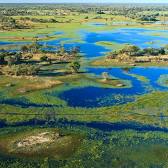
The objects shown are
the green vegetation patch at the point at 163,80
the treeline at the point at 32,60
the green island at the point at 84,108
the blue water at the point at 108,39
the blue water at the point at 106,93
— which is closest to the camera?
the green island at the point at 84,108

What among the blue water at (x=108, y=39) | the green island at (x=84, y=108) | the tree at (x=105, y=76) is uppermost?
the blue water at (x=108, y=39)

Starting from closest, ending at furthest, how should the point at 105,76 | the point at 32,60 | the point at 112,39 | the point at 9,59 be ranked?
the point at 105,76, the point at 9,59, the point at 32,60, the point at 112,39

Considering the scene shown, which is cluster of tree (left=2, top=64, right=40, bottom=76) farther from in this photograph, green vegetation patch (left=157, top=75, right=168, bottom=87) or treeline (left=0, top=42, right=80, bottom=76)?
green vegetation patch (left=157, top=75, right=168, bottom=87)

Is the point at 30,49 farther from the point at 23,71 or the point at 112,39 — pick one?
the point at 112,39

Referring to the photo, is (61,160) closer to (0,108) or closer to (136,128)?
(136,128)

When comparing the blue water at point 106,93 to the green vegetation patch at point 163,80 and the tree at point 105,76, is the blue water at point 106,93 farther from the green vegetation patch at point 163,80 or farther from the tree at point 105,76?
the tree at point 105,76

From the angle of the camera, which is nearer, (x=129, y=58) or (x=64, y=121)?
(x=64, y=121)

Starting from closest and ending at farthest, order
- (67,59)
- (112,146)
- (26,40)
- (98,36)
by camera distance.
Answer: (112,146) < (67,59) < (26,40) < (98,36)

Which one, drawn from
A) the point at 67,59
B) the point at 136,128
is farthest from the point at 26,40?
the point at 136,128

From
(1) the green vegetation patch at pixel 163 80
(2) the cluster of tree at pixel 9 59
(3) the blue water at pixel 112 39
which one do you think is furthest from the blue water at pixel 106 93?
(3) the blue water at pixel 112 39

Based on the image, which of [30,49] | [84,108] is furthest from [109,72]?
[30,49]

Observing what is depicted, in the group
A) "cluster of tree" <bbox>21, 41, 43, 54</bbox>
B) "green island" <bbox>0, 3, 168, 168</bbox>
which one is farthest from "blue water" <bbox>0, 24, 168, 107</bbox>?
"cluster of tree" <bbox>21, 41, 43, 54</bbox>
